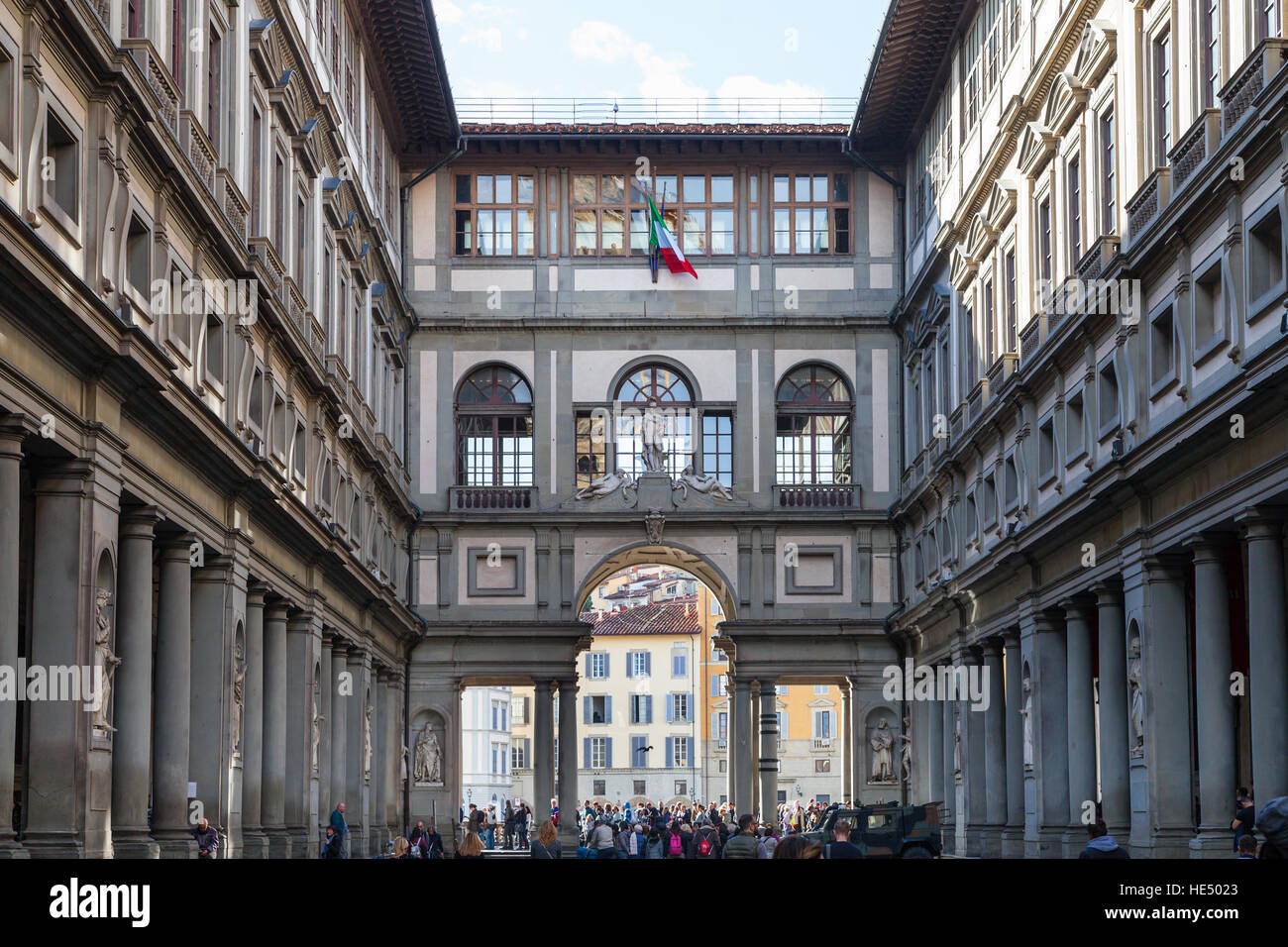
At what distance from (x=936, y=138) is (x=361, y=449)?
19261mm

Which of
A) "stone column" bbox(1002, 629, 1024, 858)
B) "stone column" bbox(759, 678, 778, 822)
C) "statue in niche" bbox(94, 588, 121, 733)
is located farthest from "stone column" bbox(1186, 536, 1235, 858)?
"stone column" bbox(759, 678, 778, 822)

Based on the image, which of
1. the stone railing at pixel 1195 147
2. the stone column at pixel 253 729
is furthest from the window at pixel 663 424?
the stone railing at pixel 1195 147

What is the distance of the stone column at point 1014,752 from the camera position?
4128 centimetres

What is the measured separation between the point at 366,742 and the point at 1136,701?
23.7m

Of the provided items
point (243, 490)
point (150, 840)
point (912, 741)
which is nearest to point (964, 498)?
point (912, 741)

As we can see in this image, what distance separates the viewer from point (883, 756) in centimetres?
5572

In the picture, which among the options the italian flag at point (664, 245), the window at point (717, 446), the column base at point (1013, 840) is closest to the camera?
the column base at point (1013, 840)

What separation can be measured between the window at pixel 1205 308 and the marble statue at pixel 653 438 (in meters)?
30.6

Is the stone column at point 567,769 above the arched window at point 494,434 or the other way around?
the other way around

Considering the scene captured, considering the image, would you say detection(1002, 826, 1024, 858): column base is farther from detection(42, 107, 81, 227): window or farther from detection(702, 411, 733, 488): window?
detection(42, 107, 81, 227): window

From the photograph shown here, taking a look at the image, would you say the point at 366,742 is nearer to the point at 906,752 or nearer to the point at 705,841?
the point at 705,841

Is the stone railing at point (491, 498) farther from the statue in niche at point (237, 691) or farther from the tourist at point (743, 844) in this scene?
the tourist at point (743, 844)

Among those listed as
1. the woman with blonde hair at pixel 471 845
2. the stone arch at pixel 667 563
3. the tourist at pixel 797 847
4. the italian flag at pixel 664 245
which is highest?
the italian flag at pixel 664 245

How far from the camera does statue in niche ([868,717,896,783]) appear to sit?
5566 cm
